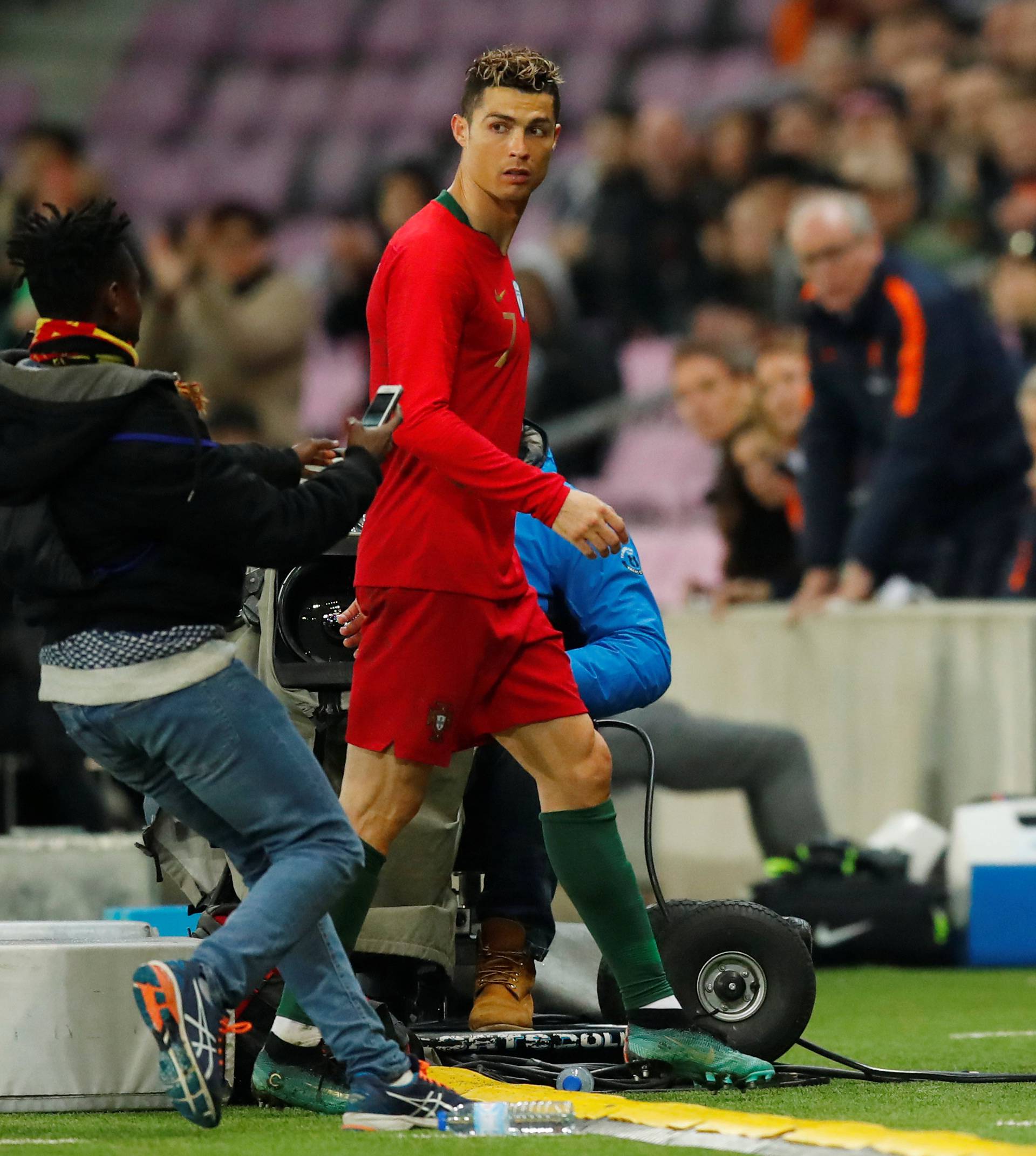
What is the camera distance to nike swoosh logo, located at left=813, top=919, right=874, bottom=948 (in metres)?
7.21

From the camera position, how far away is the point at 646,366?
40.6 ft

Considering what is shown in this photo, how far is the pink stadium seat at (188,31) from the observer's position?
17.0 m

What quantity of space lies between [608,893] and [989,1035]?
5.37 ft

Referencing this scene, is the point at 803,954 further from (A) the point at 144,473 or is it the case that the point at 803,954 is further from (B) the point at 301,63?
(B) the point at 301,63

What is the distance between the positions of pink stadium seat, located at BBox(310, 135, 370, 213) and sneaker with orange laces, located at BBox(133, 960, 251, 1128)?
1239 centimetres

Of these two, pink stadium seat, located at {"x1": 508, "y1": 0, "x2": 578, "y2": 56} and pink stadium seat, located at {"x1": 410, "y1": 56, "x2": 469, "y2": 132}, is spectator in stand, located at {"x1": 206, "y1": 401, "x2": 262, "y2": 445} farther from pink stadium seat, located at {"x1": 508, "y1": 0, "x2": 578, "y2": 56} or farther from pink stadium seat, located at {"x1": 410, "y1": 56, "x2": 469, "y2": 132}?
pink stadium seat, located at {"x1": 410, "y1": 56, "x2": 469, "y2": 132}

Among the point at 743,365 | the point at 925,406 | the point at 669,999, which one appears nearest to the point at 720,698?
the point at 925,406

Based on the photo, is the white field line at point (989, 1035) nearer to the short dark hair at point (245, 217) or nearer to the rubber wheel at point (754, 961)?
the rubber wheel at point (754, 961)

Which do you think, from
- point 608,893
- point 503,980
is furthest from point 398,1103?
point 503,980

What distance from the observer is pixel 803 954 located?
14.4 ft

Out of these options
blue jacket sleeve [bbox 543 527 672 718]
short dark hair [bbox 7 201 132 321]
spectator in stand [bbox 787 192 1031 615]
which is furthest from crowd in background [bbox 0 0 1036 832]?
short dark hair [bbox 7 201 132 321]

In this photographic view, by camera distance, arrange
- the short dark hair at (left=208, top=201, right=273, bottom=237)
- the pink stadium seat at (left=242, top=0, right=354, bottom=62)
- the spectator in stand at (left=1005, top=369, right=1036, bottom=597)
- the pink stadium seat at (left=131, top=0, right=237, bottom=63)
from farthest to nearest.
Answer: the pink stadium seat at (left=131, top=0, right=237, bottom=63)
the pink stadium seat at (left=242, top=0, right=354, bottom=62)
the short dark hair at (left=208, top=201, right=273, bottom=237)
the spectator in stand at (left=1005, top=369, right=1036, bottom=597)

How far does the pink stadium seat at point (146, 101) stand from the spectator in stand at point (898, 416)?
9206 mm

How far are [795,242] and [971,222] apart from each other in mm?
2534
